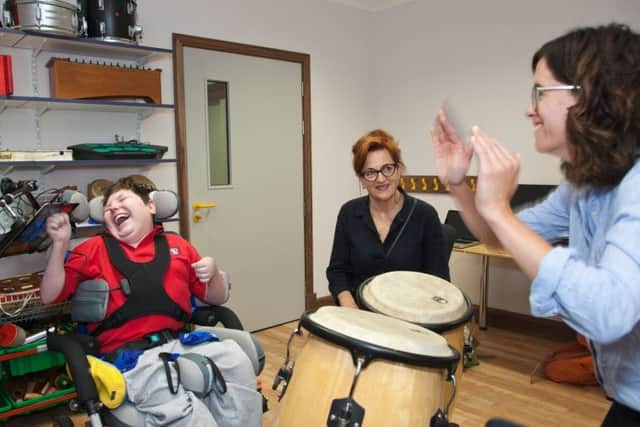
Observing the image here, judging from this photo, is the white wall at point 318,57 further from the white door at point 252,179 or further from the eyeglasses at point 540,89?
the eyeglasses at point 540,89

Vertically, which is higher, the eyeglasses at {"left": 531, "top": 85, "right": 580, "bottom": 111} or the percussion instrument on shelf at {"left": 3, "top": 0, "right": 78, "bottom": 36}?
the percussion instrument on shelf at {"left": 3, "top": 0, "right": 78, "bottom": 36}

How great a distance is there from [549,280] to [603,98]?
0.33 m

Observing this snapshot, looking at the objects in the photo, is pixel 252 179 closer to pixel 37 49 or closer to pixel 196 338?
pixel 37 49

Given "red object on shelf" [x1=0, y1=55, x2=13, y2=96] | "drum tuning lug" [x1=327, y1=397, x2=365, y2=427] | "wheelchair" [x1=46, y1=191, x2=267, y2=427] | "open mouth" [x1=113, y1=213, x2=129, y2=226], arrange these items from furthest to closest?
"red object on shelf" [x1=0, y1=55, x2=13, y2=96], "open mouth" [x1=113, y1=213, x2=129, y2=226], "wheelchair" [x1=46, y1=191, x2=267, y2=427], "drum tuning lug" [x1=327, y1=397, x2=365, y2=427]

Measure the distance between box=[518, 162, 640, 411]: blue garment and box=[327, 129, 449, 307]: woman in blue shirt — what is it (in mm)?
1245

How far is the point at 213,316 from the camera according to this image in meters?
2.17

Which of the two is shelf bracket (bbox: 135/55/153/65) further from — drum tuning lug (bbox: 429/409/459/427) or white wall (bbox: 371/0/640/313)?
drum tuning lug (bbox: 429/409/459/427)

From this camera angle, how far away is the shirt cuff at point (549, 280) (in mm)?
788

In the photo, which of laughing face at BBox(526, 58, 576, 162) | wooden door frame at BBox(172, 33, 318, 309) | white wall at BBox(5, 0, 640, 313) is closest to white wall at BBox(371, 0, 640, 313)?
white wall at BBox(5, 0, 640, 313)

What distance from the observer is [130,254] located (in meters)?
2.11

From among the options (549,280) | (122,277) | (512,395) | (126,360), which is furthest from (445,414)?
(512,395)

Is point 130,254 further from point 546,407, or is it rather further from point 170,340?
point 546,407

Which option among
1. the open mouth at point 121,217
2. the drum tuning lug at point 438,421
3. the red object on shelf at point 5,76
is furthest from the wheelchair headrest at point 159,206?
the drum tuning lug at point 438,421

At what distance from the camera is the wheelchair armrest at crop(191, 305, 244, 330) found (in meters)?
2.13
